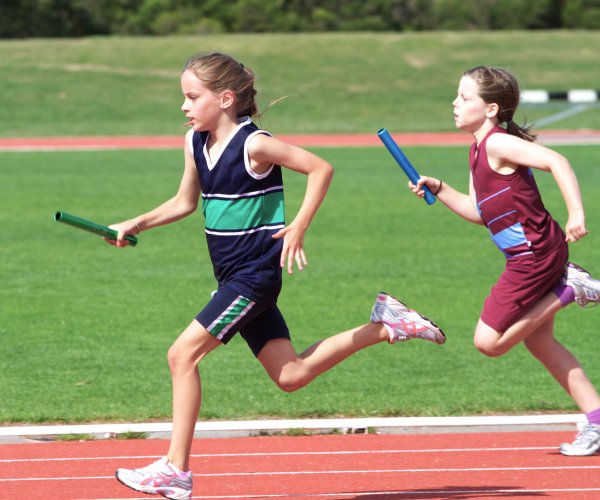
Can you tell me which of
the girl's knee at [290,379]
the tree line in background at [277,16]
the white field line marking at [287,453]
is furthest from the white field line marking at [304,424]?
the tree line in background at [277,16]

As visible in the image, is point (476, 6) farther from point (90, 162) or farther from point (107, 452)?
point (107, 452)

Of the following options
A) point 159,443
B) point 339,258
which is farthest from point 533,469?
point 339,258

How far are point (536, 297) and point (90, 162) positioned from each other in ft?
63.6

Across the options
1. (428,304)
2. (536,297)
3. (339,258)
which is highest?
(536,297)

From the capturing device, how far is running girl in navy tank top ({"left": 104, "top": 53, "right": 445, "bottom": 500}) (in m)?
4.93

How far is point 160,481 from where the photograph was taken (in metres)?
4.84

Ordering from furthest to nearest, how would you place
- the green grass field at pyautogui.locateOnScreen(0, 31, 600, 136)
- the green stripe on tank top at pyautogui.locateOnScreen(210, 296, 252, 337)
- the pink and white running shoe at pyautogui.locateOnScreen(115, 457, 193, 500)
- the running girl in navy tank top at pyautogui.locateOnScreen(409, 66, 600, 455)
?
the green grass field at pyautogui.locateOnScreen(0, 31, 600, 136), the running girl in navy tank top at pyautogui.locateOnScreen(409, 66, 600, 455), the green stripe on tank top at pyautogui.locateOnScreen(210, 296, 252, 337), the pink and white running shoe at pyautogui.locateOnScreen(115, 457, 193, 500)

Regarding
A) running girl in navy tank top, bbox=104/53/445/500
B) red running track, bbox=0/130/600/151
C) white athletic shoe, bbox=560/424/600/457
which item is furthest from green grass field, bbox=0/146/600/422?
red running track, bbox=0/130/600/151

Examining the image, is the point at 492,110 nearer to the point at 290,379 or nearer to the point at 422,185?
the point at 422,185

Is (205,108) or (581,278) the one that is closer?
(205,108)

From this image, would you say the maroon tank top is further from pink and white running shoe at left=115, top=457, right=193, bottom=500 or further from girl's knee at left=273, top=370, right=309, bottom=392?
pink and white running shoe at left=115, top=457, right=193, bottom=500

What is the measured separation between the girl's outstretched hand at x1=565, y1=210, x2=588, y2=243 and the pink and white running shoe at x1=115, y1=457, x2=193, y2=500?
1855 millimetres

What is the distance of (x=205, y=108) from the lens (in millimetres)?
5113

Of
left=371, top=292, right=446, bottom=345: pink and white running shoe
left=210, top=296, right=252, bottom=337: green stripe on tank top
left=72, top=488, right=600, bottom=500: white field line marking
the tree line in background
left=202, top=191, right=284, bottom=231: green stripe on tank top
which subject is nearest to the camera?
left=210, top=296, right=252, bottom=337: green stripe on tank top
